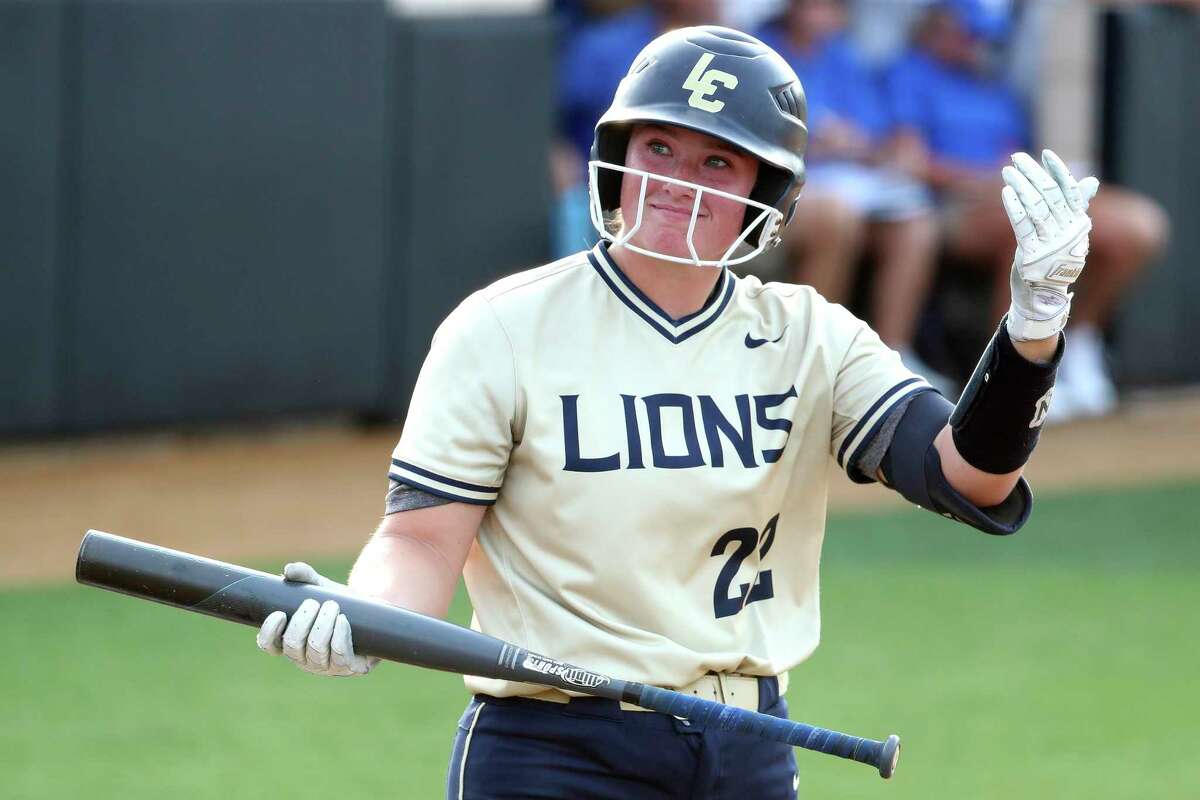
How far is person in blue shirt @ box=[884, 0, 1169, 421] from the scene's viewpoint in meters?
9.03

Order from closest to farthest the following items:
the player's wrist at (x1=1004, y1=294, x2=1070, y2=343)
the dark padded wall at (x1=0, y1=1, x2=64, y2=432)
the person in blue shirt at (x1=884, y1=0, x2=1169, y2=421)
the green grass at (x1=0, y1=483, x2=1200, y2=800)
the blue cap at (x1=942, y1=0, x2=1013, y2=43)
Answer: the player's wrist at (x1=1004, y1=294, x2=1070, y2=343)
the green grass at (x1=0, y1=483, x2=1200, y2=800)
the dark padded wall at (x1=0, y1=1, x2=64, y2=432)
the person in blue shirt at (x1=884, y1=0, x2=1169, y2=421)
the blue cap at (x1=942, y1=0, x2=1013, y2=43)

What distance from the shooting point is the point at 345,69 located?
793 centimetres

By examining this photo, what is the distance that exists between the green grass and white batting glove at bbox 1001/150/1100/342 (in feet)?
7.02

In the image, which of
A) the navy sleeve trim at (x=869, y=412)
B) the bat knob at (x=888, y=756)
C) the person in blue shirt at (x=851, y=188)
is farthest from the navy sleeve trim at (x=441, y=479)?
the person in blue shirt at (x=851, y=188)

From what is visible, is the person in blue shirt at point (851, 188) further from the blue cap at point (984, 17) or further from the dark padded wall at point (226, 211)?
the dark padded wall at point (226, 211)

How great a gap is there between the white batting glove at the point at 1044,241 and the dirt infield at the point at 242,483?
13.7 feet

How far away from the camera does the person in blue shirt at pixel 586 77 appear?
325 inches

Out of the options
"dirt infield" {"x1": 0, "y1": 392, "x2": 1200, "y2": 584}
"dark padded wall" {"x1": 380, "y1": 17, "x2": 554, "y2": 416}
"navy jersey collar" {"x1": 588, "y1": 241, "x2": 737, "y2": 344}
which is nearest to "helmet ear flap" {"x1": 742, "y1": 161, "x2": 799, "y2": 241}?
"navy jersey collar" {"x1": 588, "y1": 241, "x2": 737, "y2": 344}

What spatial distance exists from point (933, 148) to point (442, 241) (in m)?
2.59

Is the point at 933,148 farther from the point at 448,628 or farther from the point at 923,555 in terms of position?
the point at 448,628

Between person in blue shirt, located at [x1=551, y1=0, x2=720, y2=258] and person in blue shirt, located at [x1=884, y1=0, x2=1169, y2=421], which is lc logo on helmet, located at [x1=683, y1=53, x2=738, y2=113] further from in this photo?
person in blue shirt, located at [x1=884, y1=0, x2=1169, y2=421]

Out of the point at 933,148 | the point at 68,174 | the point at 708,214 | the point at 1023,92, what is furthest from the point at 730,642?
the point at 1023,92

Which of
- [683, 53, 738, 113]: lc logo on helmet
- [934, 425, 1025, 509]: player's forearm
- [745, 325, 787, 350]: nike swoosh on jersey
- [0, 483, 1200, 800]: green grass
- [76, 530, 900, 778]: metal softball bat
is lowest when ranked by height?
[0, 483, 1200, 800]: green grass

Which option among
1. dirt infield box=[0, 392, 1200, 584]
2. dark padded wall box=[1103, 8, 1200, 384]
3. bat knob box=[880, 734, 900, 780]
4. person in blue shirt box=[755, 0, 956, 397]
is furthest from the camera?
dark padded wall box=[1103, 8, 1200, 384]
